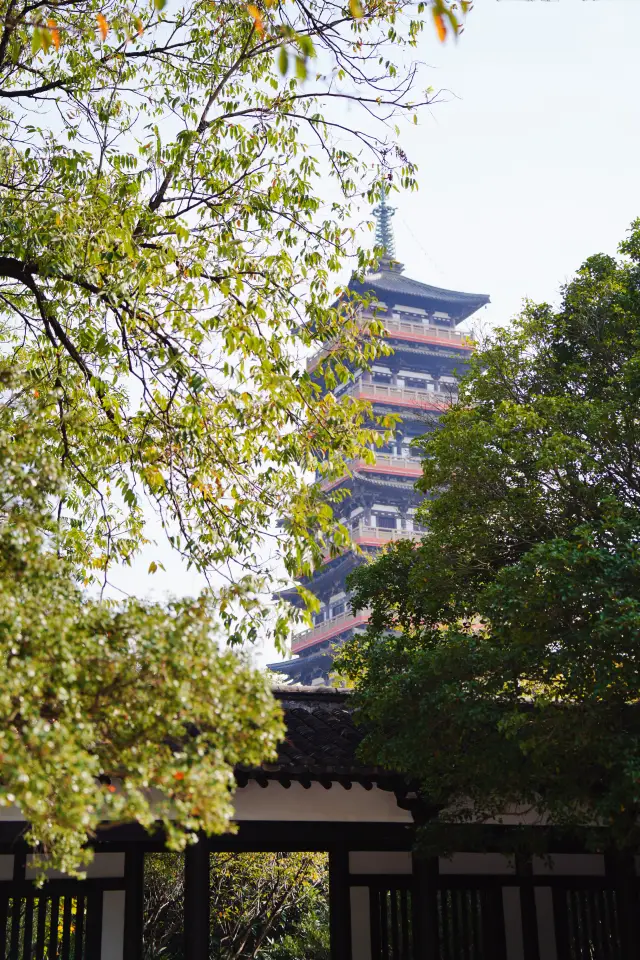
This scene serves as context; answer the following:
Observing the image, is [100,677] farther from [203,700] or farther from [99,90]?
[99,90]

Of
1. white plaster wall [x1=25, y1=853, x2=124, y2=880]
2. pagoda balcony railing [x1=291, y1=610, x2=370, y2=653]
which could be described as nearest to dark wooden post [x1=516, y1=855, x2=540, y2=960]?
white plaster wall [x1=25, y1=853, x2=124, y2=880]

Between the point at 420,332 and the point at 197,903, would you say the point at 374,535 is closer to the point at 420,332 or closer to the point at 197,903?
the point at 420,332

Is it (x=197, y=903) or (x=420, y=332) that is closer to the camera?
(x=197, y=903)

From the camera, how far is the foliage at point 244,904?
43.3 feet

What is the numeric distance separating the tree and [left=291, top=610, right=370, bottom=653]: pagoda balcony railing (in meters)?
29.7

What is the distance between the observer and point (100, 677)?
3885 millimetres

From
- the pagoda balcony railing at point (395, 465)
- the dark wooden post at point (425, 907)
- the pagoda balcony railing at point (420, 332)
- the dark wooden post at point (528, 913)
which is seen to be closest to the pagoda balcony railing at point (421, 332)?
the pagoda balcony railing at point (420, 332)

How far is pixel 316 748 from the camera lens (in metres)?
7.98

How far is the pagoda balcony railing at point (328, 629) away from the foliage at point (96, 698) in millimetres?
34346

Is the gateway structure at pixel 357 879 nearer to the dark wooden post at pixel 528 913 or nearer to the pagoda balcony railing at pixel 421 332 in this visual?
the dark wooden post at pixel 528 913

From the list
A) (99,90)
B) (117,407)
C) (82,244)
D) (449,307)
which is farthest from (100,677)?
(449,307)

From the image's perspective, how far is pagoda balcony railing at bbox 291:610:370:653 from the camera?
39969mm

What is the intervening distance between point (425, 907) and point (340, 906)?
85 cm

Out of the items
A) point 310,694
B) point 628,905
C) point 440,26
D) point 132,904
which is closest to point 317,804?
point 310,694
